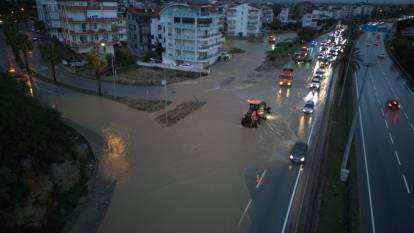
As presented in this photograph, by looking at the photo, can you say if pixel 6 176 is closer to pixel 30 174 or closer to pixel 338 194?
pixel 30 174

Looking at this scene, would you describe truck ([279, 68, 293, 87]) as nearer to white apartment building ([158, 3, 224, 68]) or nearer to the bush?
white apartment building ([158, 3, 224, 68])

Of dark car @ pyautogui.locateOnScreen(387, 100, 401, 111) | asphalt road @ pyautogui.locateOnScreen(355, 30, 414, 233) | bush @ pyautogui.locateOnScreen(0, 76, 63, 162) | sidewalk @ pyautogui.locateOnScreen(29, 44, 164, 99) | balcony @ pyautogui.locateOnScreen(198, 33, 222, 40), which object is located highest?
balcony @ pyautogui.locateOnScreen(198, 33, 222, 40)

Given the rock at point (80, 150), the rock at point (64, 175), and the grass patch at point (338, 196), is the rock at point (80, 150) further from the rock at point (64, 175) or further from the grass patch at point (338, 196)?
the grass patch at point (338, 196)

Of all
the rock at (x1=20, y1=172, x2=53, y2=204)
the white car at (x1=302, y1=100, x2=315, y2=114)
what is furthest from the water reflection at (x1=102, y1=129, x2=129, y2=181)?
the white car at (x1=302, y1=100, x2=315, y2=114)

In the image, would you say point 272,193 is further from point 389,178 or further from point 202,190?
point 389,178

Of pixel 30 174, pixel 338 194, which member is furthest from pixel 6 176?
pixel 338 194

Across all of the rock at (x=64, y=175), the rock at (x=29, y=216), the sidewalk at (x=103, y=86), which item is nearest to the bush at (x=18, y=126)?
the rock at (x=64, y=175)

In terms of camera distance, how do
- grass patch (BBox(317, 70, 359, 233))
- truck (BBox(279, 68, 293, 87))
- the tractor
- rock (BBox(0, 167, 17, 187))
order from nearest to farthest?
rock (BBox(0, 167, 17, 187)) < grass patch (BBox(317, 70, 359, 233)) < the tractor < truck (BBox(279, 68, 293, 87))
